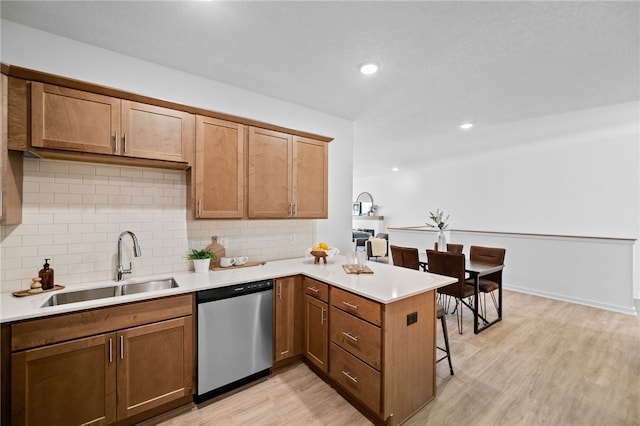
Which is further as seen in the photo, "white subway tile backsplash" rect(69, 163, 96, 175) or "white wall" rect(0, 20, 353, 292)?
"white subway tile backsplash" rect(69, 163, 96, 175)

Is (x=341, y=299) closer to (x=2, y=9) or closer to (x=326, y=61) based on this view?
(x=326, y=61)

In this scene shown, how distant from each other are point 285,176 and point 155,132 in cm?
118

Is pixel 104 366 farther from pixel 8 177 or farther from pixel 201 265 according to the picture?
pixel 8 177

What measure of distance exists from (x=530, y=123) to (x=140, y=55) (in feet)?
15.4

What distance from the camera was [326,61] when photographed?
2.24m

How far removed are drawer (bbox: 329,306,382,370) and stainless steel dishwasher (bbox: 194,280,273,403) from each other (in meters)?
0.59

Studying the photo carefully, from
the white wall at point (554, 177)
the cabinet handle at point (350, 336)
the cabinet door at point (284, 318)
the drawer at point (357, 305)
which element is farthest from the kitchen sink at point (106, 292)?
the white wall at point (554, 177)

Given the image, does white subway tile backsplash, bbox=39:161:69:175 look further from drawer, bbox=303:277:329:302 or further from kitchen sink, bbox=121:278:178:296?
drawer, bbox=303:277:329:302

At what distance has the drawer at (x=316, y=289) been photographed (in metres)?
2.23

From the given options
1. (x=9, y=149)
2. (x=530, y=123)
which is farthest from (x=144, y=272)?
(x=530, y=123)

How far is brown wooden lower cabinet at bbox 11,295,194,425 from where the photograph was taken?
1.50 meters

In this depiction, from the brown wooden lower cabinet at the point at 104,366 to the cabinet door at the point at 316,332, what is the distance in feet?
3.13

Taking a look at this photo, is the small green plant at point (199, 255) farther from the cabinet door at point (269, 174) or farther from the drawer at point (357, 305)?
the drawer at point (357, 305)

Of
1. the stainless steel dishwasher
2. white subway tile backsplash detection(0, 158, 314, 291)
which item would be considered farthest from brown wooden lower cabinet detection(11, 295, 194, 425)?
white subway tile backsplash detection(0, 158, 314, 291)
